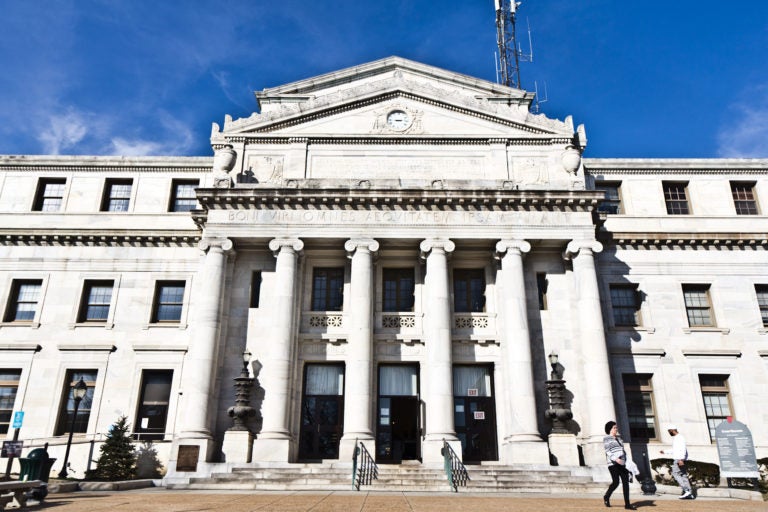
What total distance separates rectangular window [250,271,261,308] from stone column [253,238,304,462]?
1046mm

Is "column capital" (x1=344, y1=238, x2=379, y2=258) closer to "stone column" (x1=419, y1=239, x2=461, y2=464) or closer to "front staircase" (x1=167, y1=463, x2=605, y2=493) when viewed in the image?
"stone column" (x1=419, y1=239, x2=461, y2=464)

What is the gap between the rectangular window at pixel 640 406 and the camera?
2398 cm

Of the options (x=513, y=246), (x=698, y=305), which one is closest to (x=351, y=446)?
(x=513, y=246)

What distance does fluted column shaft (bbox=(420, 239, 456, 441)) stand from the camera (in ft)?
70.4

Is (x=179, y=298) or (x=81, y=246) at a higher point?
(x=81, y=246)

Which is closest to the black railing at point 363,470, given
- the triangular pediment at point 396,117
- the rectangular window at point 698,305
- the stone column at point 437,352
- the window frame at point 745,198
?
the stone column at point 437,352

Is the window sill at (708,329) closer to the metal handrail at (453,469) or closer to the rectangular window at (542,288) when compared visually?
the rectangular window at (542,288)

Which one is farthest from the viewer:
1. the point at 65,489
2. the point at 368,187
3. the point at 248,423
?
the point at 368,187

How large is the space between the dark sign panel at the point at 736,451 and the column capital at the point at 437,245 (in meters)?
11.1

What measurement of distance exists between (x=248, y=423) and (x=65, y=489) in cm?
654

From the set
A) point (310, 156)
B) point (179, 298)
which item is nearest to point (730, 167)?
point (310, 156)

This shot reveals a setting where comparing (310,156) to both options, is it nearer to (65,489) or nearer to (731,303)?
(65,489)

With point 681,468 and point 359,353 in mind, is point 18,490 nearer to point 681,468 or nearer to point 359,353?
point 359,353

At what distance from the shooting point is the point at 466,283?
25.7m
